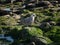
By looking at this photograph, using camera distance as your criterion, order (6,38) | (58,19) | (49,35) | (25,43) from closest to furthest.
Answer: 1. (25,43)
2. (49,35)
3. (6,38)
4. (58,19)

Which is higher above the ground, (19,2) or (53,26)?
(53,26)

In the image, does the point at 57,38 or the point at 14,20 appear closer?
the point at 57,38

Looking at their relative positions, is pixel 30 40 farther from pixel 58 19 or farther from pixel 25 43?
pixel 58 19

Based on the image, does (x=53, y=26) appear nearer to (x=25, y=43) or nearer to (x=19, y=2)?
(x=25, y=43)

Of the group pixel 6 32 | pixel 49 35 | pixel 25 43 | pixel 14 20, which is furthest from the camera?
pixel 14 20

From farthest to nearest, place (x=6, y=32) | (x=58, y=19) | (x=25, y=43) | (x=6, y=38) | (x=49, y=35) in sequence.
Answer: (x=58, y=19) → (x=6, y=32) → (x=6, y=38) → (x=49, y=35) → (x=25, y=43)

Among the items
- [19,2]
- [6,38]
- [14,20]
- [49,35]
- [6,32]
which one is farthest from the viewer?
[19,2]

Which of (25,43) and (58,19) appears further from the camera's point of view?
(58,19)

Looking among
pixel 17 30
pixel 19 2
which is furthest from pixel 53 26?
pixel 19 2

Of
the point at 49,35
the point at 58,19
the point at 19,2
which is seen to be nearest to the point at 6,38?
the point at 49,35
